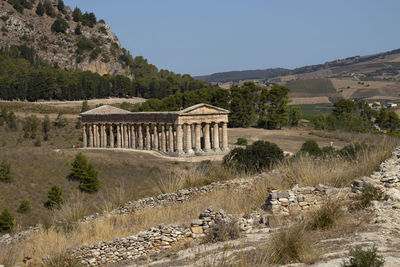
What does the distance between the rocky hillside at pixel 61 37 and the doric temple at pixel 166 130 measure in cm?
7514

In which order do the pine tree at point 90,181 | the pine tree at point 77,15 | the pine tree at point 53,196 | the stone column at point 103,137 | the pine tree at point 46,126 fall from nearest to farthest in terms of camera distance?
1. the pine tree at point 53,196
2. the pine tree at point 90,181
3. the stone column at point 103,137
4. the pine tree at point 46,126
5. the pine tree at point 77,15

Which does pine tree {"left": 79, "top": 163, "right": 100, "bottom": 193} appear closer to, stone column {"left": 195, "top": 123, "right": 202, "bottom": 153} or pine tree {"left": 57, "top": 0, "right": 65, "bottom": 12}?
stone column {"left": 195, "top": 123, "right": 202, "bottom": 153}

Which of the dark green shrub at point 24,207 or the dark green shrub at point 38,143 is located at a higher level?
the dark green shrub at point 38,143

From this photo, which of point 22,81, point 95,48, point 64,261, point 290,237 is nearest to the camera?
point 290,237

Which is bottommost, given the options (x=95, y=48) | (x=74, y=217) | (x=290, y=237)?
(x=74, y=217)

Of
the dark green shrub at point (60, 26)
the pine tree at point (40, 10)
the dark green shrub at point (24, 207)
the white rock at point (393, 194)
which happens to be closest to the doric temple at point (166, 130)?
the dark green shrub at point (24, 207)

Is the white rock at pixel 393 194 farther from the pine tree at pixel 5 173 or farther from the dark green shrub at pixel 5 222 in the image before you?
the pine tree at pixel 5 173

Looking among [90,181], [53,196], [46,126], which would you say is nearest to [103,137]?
[46,126]

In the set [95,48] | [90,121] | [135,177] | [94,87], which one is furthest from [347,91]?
[135,177]

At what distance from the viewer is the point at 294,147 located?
2581 inches

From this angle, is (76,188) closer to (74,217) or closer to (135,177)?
(135,177)

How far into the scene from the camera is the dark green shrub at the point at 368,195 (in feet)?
40.8

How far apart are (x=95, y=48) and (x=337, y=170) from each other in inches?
5774

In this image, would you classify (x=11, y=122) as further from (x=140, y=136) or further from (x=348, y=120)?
(x=348, y=120)
